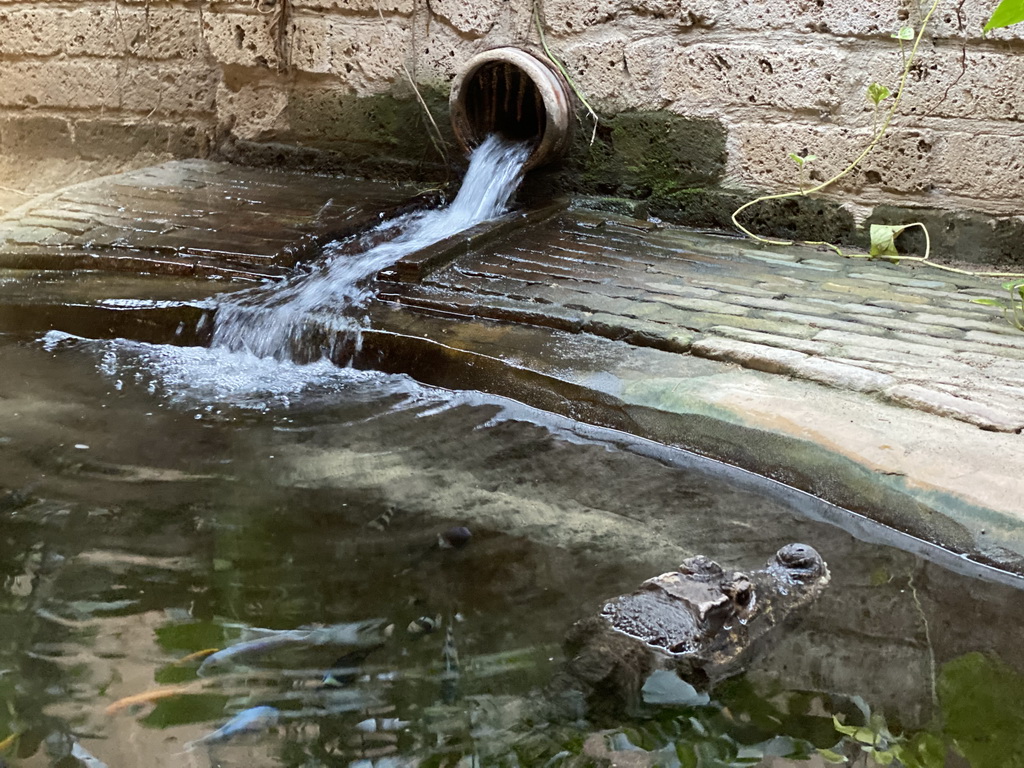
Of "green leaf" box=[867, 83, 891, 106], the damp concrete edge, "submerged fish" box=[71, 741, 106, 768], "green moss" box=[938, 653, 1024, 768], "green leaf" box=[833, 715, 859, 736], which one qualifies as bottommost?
"submerged fish" box=[71, 741, 106, 768]

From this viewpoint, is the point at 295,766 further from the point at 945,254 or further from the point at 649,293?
the point at 945,254

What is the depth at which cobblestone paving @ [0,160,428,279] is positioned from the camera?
390cm

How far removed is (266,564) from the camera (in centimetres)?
225

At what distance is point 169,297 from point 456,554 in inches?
75.9

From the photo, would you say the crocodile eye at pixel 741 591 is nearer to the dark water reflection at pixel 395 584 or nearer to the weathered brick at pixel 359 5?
the dark water reflection at pixel 395 584

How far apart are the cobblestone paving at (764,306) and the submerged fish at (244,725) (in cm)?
182

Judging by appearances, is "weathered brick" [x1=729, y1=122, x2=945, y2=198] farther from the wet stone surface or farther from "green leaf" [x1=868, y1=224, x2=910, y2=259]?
the wet stone surface

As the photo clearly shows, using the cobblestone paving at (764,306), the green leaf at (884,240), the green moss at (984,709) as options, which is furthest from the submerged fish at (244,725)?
the green leaf at (884,240)

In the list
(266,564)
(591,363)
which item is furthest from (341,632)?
(591,363)

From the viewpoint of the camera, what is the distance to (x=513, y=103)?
4.95 meters

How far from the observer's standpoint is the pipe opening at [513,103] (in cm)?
459

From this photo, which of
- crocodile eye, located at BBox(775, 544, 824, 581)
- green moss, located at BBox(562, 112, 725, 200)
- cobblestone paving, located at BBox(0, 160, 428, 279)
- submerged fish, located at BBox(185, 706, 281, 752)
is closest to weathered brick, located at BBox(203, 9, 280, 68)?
cobblestone paving, located at BBox(0, 160, 428, 279)

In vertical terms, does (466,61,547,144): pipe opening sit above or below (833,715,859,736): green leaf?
above

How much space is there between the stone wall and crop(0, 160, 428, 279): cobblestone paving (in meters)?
0.45
